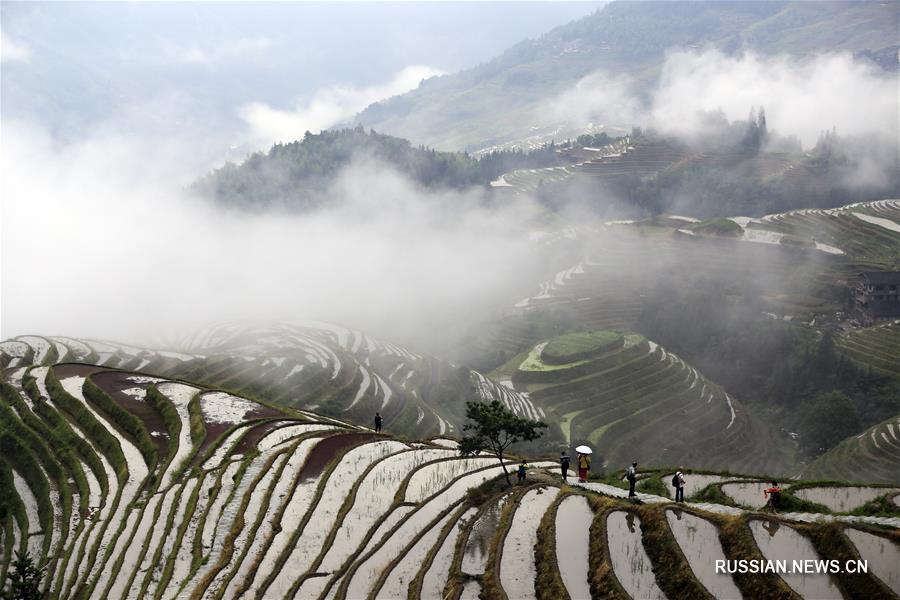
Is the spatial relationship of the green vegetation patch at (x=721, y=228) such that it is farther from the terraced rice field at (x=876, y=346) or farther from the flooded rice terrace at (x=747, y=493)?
the flooded rice terrace at (x=747, y=493)

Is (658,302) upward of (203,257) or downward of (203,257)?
downward

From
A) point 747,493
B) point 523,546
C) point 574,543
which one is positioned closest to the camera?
point 574,543

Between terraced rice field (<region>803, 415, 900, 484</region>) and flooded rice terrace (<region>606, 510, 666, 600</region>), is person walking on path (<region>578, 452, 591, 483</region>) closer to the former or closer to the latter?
flooded rice terrace (<region>606, 510, 666, 600</region>)

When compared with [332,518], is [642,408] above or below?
below

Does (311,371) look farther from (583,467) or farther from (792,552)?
(792,552)

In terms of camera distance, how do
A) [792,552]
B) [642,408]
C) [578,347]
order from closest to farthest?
[792,552]
[642,408]
[578,347]

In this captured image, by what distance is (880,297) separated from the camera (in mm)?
86688

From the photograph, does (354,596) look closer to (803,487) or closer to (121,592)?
(121,592)

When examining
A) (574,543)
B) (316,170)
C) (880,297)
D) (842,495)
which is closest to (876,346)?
(880,297)

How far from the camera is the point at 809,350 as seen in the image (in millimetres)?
74938

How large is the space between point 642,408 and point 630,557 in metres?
45.6

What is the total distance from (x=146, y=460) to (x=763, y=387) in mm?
62576

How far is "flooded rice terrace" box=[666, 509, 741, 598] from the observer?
16.2m

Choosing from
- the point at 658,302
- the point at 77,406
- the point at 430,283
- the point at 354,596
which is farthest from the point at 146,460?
the point at 430,283
